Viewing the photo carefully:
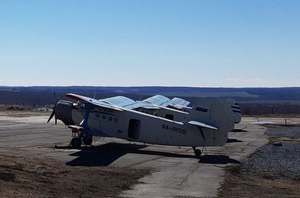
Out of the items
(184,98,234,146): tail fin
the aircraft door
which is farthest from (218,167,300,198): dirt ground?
the aircraft door

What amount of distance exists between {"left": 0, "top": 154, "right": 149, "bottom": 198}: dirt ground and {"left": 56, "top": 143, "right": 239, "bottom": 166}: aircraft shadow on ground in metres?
1.68

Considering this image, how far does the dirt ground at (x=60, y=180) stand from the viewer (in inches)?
460

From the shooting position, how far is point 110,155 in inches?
834

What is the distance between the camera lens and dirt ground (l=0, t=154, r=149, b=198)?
1168cm

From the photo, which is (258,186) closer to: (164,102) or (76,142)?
(76,142)

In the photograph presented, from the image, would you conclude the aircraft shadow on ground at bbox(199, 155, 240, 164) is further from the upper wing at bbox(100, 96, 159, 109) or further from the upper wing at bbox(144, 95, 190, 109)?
the upper wing at bbox(144, 95, 190, 109)

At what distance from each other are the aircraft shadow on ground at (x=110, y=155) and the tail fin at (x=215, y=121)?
81 centimetres

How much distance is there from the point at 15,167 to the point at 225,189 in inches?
231

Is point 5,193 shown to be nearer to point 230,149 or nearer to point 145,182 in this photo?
point 145,182

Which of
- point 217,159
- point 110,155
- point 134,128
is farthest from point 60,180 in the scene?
point 134,128

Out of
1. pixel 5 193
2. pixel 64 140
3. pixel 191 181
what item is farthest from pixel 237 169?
pixel 64 140

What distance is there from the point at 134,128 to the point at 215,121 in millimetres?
3916

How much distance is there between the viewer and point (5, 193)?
1083cm

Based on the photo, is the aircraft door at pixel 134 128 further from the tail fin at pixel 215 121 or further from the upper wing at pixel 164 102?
the upper wing at pixel 164 102
